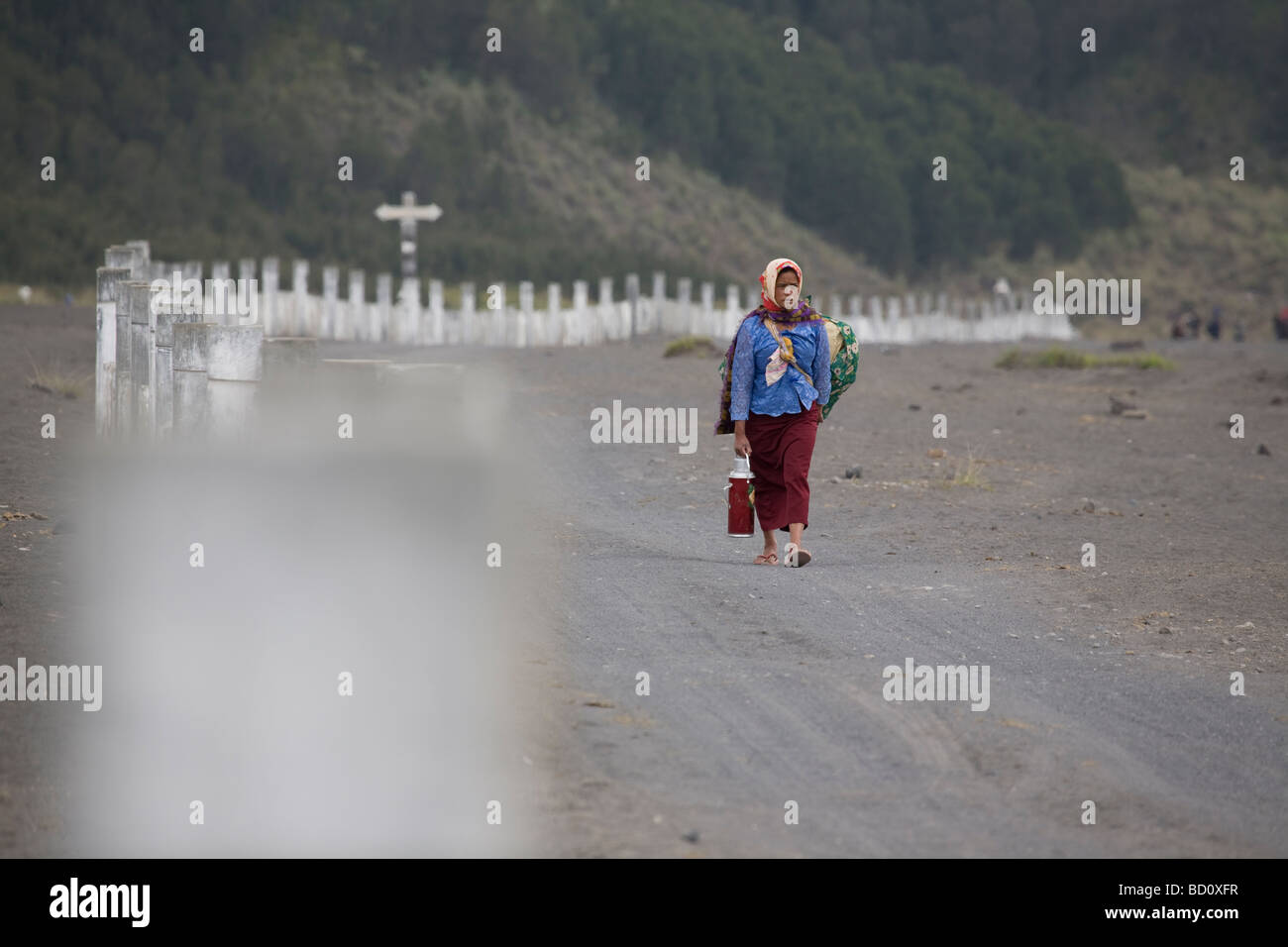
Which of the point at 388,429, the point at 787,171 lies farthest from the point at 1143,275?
the point at 388,429

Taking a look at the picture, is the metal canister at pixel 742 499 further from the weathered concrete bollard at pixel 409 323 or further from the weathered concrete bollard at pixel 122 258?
the weathered concrete bollard at pixel 409 323

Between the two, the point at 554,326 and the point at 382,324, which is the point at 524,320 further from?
the point at 382,324

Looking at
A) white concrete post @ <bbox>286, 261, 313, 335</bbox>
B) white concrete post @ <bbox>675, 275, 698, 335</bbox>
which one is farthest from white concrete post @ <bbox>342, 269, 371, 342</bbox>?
white concrete post @ <bbox>675, 275, 698, 335</bbox>

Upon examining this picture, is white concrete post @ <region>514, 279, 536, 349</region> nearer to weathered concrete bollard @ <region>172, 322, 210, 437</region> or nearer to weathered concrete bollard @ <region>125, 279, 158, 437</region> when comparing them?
weathered concrete bollard @ <region>125, 279, 158, 437</region>

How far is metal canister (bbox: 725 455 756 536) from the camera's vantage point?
1167cm

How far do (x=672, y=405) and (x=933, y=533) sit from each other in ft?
29.1

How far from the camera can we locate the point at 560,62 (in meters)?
69.5

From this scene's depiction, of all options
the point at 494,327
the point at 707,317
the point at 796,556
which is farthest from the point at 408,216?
the point at 796,556

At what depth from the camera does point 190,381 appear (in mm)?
13727

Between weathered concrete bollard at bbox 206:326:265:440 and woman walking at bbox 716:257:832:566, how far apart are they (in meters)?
4.10

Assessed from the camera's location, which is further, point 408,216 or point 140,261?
point 408,216

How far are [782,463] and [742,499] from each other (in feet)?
1.26
